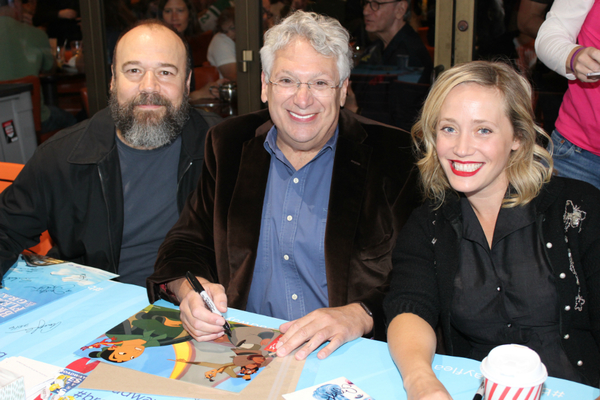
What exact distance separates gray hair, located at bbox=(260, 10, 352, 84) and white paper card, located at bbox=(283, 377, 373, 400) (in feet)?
3.99

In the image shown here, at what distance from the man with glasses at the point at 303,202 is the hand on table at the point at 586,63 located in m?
0.74

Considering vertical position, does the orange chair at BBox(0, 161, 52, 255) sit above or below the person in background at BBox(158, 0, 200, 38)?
below

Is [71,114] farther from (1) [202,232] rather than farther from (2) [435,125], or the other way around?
(2) [435,125]

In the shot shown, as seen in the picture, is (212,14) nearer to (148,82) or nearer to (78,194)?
(148,82)

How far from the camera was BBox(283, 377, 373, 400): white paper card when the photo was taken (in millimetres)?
1165

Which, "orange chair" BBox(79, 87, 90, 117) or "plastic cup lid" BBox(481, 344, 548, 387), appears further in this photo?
"orange chair" BBox(79, 87, 90, 117)

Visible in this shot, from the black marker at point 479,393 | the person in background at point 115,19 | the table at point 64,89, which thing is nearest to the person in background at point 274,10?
the person in background at point 115,19

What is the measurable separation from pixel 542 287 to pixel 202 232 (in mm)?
1276

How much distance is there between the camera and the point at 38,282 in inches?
72.1

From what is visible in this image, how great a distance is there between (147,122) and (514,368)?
6.37 feet

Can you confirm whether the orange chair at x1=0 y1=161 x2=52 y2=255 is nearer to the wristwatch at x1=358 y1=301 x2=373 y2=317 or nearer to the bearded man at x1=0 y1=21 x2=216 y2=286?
the bearded man at x1=0 y1=21 x2=216 y2=286

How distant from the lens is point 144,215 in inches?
94.7
